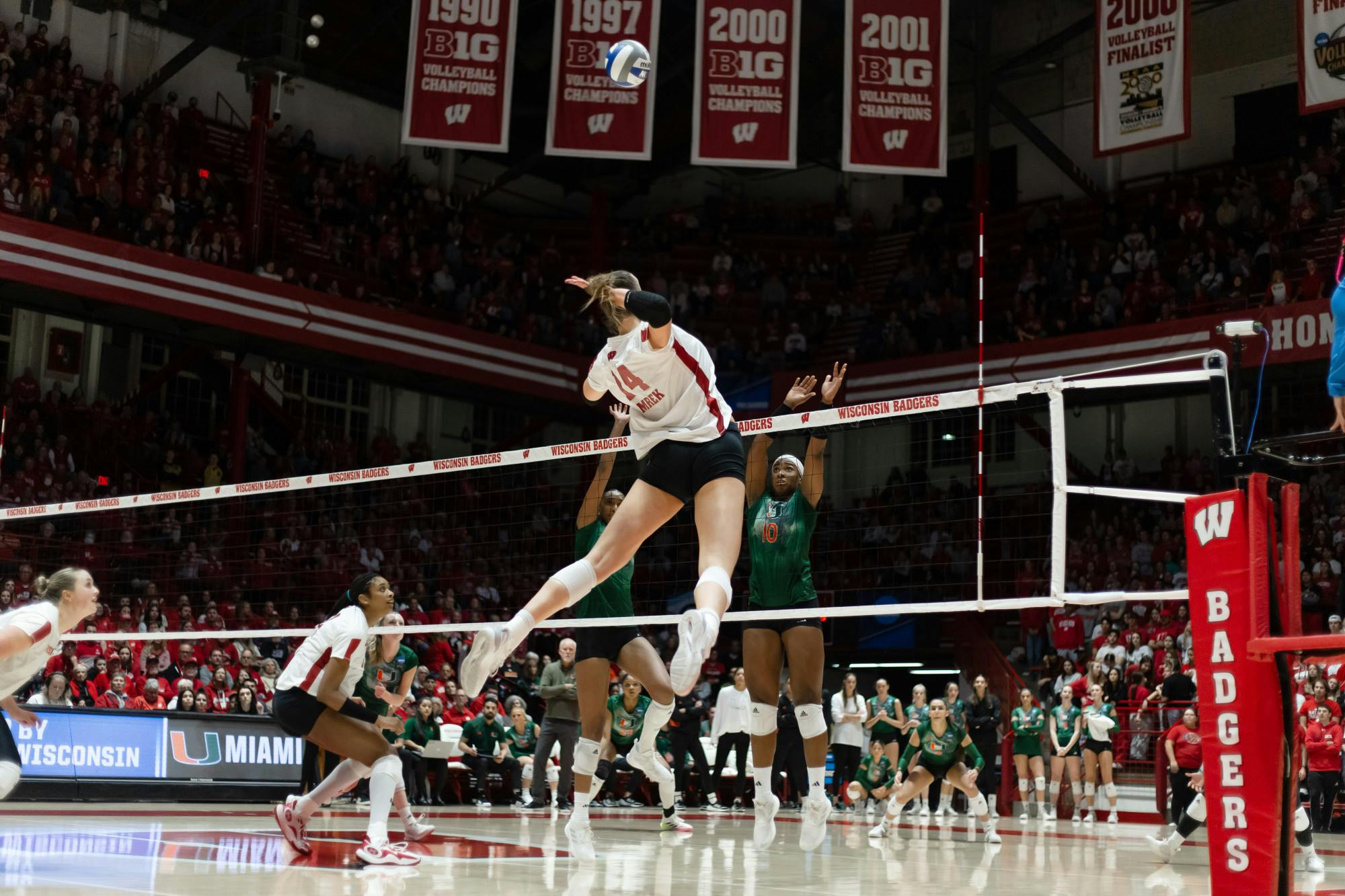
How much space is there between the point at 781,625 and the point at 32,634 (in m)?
4.21

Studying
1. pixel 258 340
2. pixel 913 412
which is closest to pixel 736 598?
pixel 258 340

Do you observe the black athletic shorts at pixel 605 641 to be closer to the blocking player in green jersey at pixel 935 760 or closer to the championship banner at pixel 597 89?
the blocking player in green jersey at pixel 935 760

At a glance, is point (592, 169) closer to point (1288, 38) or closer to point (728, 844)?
point (1288, 38)

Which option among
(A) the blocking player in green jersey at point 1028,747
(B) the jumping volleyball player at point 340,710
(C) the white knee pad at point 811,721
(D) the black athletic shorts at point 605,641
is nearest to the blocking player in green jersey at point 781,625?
(C) the white knee pad at point 811,721

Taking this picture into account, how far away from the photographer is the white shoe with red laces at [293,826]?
801 cm

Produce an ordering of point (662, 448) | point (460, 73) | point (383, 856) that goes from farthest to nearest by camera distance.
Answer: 1. point (460, 73)
2. point (383, 856)
3. point (662, 448)

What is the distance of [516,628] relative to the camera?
5648 millimetres

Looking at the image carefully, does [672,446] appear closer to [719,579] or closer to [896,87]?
[719,579]

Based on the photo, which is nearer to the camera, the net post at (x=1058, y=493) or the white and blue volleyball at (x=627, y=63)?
the net post at (x=1058, y=493)

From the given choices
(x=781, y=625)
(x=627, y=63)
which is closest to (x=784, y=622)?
(x=781, y=625)

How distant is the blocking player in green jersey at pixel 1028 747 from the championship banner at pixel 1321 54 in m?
9.60

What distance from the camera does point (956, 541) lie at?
24562 millimetres

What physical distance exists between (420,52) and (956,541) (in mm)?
12329

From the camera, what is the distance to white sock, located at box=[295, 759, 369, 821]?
807cm
